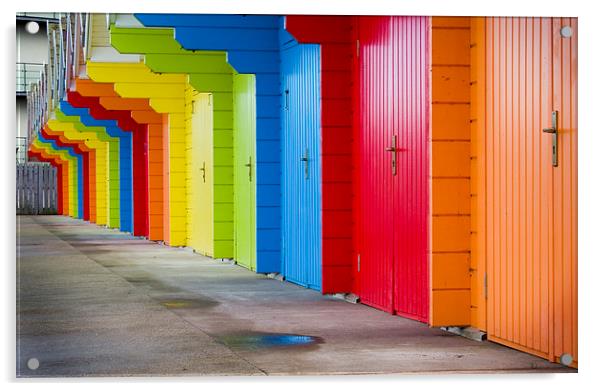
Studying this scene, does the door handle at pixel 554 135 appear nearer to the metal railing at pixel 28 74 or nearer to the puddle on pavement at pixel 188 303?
the puddle on pavement at pixel 188 303

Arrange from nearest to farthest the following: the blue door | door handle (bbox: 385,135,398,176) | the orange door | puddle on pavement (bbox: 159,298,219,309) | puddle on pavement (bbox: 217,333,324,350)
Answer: the orange door → puddle on pavement (bbox: 217,333,324,350) → door handle (bbox: 385,135,398,176) → puddle on pavement (bbox: 159,298,219,309) → the blue door

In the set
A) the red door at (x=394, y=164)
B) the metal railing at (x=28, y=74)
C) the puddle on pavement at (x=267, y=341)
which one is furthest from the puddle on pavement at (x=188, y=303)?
the metal railing at (x=28, y=74)

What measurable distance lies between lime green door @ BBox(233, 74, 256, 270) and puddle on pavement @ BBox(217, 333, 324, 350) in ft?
18.6

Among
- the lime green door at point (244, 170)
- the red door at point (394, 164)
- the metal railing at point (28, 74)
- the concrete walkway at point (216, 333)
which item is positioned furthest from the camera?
the metal railing at point (28, 74)

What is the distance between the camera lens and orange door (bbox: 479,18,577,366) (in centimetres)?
600

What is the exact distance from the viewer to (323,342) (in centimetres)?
715

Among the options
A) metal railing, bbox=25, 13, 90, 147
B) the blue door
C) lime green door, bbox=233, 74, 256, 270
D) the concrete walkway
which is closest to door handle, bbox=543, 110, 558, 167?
the concrete walkway

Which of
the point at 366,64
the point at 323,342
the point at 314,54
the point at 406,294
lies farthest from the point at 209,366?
the point at 314,54

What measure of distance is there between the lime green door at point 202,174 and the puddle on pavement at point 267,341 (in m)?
8.24

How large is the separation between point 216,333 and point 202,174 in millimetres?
9490

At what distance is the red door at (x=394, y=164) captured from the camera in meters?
8.02

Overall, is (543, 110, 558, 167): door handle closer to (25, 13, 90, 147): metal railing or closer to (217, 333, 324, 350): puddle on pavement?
(217, 333, 324, 350): puddle on pavement

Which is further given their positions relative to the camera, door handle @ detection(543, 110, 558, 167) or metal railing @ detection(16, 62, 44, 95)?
metal railing @ detection(16, 62, 44, 95)

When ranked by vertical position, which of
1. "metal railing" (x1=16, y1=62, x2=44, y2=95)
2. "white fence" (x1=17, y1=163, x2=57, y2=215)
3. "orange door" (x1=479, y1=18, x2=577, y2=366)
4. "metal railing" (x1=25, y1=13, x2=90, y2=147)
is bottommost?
"white fence" (x1=17, y1=163, x2=57, y2=215)
